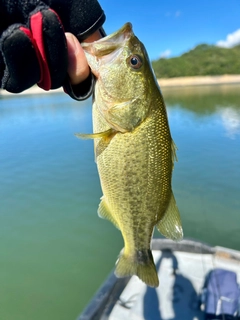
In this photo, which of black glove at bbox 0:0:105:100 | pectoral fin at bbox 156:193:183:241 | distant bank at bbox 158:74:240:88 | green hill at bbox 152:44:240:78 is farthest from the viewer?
green hill at bbox 152:44:240:78

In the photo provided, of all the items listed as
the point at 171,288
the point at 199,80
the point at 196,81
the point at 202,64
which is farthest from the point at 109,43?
the point at 202,64

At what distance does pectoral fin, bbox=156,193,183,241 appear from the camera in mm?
1746

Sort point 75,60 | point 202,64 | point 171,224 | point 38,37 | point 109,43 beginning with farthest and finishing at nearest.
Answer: point 202,64, point 171,224, point 109,43, point 75,60, point 38,37

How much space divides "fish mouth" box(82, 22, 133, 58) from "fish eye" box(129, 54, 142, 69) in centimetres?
9

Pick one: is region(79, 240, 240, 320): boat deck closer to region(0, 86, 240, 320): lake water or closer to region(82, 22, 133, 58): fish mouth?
region(0, 86, 240, 320): lake water

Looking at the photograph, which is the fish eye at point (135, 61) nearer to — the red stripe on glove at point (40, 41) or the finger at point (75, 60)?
the finger at point (75, 60)

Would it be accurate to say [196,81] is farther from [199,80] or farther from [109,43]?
[109,43]

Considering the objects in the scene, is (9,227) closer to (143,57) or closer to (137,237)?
(137,237)

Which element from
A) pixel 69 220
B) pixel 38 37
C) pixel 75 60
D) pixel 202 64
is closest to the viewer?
pixel 38 37

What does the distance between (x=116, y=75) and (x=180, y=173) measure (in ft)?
26.1

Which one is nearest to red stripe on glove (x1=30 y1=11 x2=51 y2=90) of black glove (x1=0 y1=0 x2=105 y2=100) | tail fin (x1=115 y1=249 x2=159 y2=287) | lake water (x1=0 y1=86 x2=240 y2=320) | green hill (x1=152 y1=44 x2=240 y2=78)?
black glove (x1=0 y1=0 x2=105 y2=100)

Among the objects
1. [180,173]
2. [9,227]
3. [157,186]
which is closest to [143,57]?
[157,186]

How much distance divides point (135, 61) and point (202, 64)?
8333 centimetres

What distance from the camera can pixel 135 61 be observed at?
1.58 m
